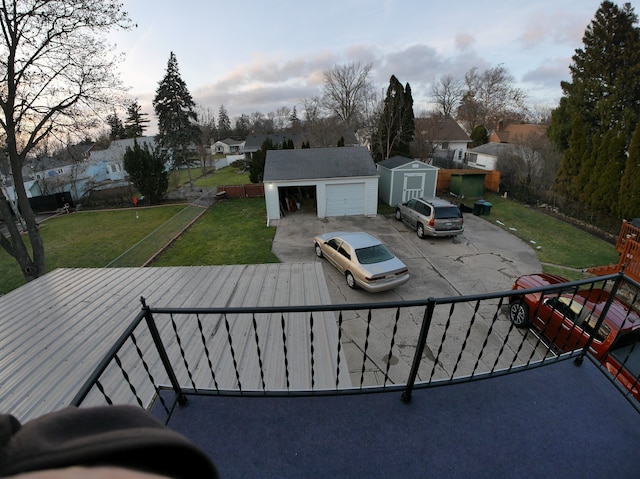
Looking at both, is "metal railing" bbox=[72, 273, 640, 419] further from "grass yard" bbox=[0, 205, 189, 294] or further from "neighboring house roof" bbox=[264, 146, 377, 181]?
"grass yard" bbox=[0, 205, 189, 294]

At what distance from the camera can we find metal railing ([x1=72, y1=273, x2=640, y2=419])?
248 cm

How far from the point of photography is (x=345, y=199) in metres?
15.9

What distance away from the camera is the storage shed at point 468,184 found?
1861 centimetres

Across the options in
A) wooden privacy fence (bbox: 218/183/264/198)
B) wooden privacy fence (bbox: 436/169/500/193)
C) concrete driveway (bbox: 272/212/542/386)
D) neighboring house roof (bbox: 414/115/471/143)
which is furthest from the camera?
neighboring house roof (bbox: 414/115/471/143)

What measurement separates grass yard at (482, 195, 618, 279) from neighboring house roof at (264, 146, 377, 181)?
7085 millimetres

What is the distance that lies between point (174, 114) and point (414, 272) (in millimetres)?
23609

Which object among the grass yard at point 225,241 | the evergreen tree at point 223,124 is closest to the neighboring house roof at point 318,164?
the grass yard at point 225,241

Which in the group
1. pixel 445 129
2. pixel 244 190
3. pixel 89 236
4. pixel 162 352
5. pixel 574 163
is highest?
pixel 445 129

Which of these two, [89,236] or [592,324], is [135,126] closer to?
[89,236]

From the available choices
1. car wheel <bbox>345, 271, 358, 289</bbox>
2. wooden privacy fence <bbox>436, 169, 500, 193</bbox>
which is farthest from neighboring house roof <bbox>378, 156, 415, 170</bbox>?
car wheel <bbox>345, 271, 358, 289</bbox>

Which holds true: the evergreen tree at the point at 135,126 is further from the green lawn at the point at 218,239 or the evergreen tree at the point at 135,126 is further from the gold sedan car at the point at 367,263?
the gold sedan car at the point at 367,263

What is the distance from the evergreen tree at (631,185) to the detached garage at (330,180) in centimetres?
1058

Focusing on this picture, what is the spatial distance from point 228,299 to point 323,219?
10752mm

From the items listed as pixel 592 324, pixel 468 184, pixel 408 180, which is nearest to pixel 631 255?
pixel 592 324
